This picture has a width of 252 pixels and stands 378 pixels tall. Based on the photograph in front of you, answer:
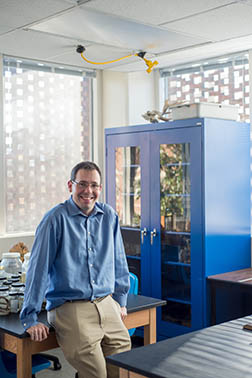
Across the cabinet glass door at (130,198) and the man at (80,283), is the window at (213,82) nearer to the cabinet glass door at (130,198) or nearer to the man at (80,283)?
the cabinet glass door at (130,198)

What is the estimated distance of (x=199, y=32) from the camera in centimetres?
403

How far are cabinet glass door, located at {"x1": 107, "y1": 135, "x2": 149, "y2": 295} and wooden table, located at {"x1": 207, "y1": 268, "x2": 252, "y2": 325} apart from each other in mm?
701

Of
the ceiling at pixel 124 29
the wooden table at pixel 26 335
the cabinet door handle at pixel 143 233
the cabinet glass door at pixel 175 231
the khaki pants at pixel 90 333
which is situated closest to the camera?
the wooden table at pixel 26 335

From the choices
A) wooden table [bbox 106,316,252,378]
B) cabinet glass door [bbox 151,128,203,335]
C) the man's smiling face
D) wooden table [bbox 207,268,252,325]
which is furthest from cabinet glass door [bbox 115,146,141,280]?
wooden table [bbox 106,316,252,378]

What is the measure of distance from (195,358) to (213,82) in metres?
3.55

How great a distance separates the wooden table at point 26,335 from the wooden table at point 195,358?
2.37ft

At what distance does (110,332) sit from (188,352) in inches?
35.8

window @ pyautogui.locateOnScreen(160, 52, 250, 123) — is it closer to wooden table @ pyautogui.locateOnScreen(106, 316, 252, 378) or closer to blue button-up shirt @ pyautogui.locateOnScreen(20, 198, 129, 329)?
blue button-up shirt @ pyautogui.locateOnScreen(20, 198, 129, 329)

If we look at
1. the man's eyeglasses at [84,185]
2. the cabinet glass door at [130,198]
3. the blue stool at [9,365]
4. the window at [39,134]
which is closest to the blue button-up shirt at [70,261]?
the man's eyeglasses at [84,185]

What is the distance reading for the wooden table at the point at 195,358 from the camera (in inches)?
72.5

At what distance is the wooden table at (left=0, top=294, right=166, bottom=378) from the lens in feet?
8.65

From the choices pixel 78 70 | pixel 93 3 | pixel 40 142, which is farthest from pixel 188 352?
pixel 78 70

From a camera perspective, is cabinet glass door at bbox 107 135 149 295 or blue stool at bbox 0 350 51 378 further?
cabinet glass door at bbox 107 135 149 295

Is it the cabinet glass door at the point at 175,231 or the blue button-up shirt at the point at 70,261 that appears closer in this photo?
the blue button-up shirt at the point at 70,261
